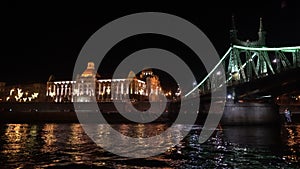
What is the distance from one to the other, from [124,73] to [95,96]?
13856mm

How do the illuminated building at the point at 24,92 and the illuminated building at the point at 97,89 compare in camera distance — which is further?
the illuminated building at the point at 24,92

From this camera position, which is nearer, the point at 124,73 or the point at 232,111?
the point at 232,111

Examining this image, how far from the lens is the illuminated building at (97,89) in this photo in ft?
351

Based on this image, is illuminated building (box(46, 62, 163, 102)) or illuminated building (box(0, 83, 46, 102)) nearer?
A: illuminated building (box(46, 62, 163, 102))

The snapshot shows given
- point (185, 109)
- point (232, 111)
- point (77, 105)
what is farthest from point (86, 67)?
point (232, 111)

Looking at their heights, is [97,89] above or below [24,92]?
above

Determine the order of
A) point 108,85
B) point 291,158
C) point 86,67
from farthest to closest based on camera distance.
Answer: point 86,67 → point 108,85 → point 291,158

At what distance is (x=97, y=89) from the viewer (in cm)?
11275

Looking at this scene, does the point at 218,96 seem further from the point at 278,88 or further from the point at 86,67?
the point at 86,67

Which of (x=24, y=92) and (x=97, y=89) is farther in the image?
(x=24, y=92)

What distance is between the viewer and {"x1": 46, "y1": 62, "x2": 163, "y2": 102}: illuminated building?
10700cm

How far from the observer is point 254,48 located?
47.9 metres

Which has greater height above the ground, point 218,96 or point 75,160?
point 218,96

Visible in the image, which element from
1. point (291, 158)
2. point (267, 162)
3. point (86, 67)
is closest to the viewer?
point (267, 162)
